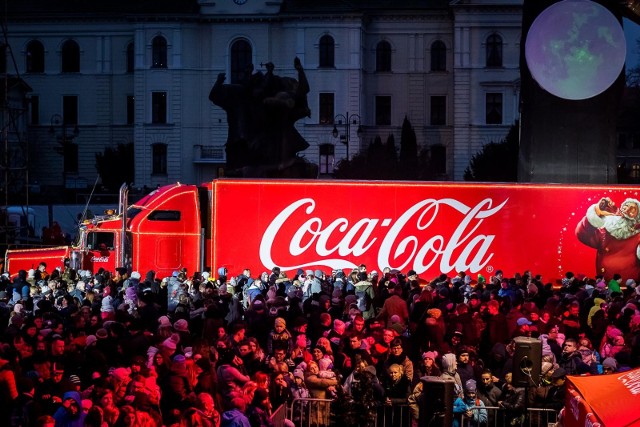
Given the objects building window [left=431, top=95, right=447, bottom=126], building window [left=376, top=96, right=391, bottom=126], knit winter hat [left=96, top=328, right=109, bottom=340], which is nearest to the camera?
knit winter hat [left=96, top=328, right=109, bottom=340]

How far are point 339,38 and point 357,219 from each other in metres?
51.7

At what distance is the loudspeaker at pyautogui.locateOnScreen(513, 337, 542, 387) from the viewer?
14867 mm

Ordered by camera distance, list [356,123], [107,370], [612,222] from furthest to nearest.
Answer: [356,123] → [612,222] → [107,370]

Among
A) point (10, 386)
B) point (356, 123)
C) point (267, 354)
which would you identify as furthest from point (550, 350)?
point (356, 123)

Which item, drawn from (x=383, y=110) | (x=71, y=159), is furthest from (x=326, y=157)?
(x=71, y=159)

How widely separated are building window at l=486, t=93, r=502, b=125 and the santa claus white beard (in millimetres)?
51304

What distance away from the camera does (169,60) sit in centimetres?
7894

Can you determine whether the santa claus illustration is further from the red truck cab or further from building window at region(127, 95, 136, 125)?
building window at region(127, 95, 136, 125)

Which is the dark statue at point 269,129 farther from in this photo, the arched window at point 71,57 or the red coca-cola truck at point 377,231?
the arched window at point 71,57

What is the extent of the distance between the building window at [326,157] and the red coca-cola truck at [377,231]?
5061 centimetres

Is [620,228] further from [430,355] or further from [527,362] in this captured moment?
[527,362]

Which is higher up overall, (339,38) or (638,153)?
(339,38)

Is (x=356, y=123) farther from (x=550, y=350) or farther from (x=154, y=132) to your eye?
(x=550, y=350)

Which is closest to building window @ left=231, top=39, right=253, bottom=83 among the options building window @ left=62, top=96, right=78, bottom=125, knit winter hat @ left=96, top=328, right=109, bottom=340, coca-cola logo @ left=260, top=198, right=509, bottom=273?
building window @ left=62, top=96, right=78, bottom=125
